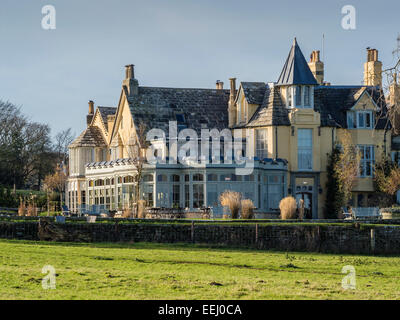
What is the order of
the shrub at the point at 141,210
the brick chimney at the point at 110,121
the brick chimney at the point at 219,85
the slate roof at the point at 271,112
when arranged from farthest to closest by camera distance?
the brick chimney at the point at 219,85 < the brick chimney at the point at 110,121 < the slate roof at the point at 271,112 < the shrub at the point at 141,210

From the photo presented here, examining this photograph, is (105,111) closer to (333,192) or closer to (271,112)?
(271,112)

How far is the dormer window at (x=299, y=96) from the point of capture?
53969mm

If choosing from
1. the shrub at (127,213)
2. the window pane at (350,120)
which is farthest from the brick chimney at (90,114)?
the shrub at (127,213)

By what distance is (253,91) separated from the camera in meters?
56.1

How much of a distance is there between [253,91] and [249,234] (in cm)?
2287

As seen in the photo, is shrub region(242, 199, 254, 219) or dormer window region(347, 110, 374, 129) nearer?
shrub region(242, 199, 254, 219)

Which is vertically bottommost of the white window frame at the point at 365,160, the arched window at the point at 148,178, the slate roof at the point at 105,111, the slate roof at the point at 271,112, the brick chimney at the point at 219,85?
the arched window at the point at 148,178

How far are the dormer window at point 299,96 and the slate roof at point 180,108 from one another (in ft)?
17.9

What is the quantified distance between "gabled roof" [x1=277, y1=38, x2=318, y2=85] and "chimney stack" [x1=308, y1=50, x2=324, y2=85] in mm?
8018

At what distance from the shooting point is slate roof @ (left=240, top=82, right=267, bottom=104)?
2184 inches

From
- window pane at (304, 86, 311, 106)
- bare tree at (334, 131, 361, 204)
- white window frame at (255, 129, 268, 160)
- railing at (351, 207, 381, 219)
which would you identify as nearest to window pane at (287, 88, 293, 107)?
window pane at (304, 86, 311, 106)

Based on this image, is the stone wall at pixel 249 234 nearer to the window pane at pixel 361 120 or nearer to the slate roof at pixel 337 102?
the slate roof at pixel 337 102

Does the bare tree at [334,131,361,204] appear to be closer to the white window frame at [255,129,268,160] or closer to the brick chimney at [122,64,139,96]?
the white window frame at [255,129,268,160]
